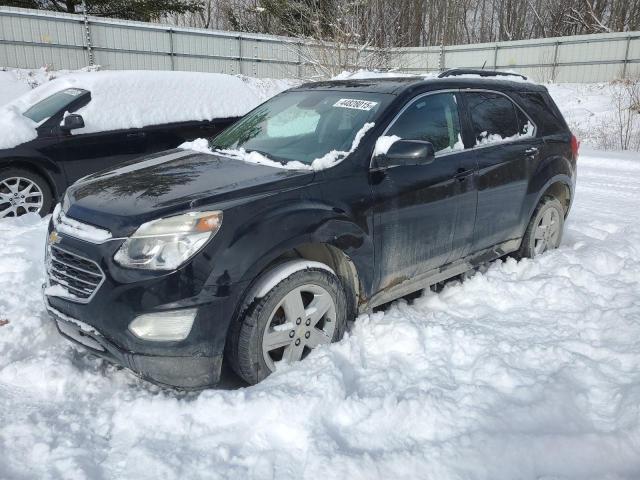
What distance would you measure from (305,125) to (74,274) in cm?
181

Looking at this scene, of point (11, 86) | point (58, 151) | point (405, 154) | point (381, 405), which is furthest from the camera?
point (11, 86)

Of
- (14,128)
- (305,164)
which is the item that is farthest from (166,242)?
(14,128)

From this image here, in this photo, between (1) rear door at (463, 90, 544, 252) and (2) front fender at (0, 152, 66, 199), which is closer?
(1) rear door at (463, 90, 544, 252)

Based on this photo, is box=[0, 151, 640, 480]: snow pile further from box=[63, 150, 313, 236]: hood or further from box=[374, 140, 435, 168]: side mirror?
box=[374, 140, 435, 168]: side mirror

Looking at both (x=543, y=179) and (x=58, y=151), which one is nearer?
(x=543, y=179)

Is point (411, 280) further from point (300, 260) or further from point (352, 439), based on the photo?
point (352, 439)

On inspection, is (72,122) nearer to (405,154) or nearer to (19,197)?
(19,197)

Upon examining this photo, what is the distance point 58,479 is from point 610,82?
23889mm

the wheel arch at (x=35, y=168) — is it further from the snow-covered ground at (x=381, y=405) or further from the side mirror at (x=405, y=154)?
the side mirror at (x=405, y=154)

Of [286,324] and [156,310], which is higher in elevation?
[156,310]

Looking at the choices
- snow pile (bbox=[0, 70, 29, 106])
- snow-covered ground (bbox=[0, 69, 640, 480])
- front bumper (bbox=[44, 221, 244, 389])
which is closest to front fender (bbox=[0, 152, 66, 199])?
snow-covered ground (bbox=[0, 69, 640, 480])

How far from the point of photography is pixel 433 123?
3.77 m

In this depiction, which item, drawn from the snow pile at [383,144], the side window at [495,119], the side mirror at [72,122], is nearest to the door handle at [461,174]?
the side window at [495,119]

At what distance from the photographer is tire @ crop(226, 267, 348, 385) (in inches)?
109
